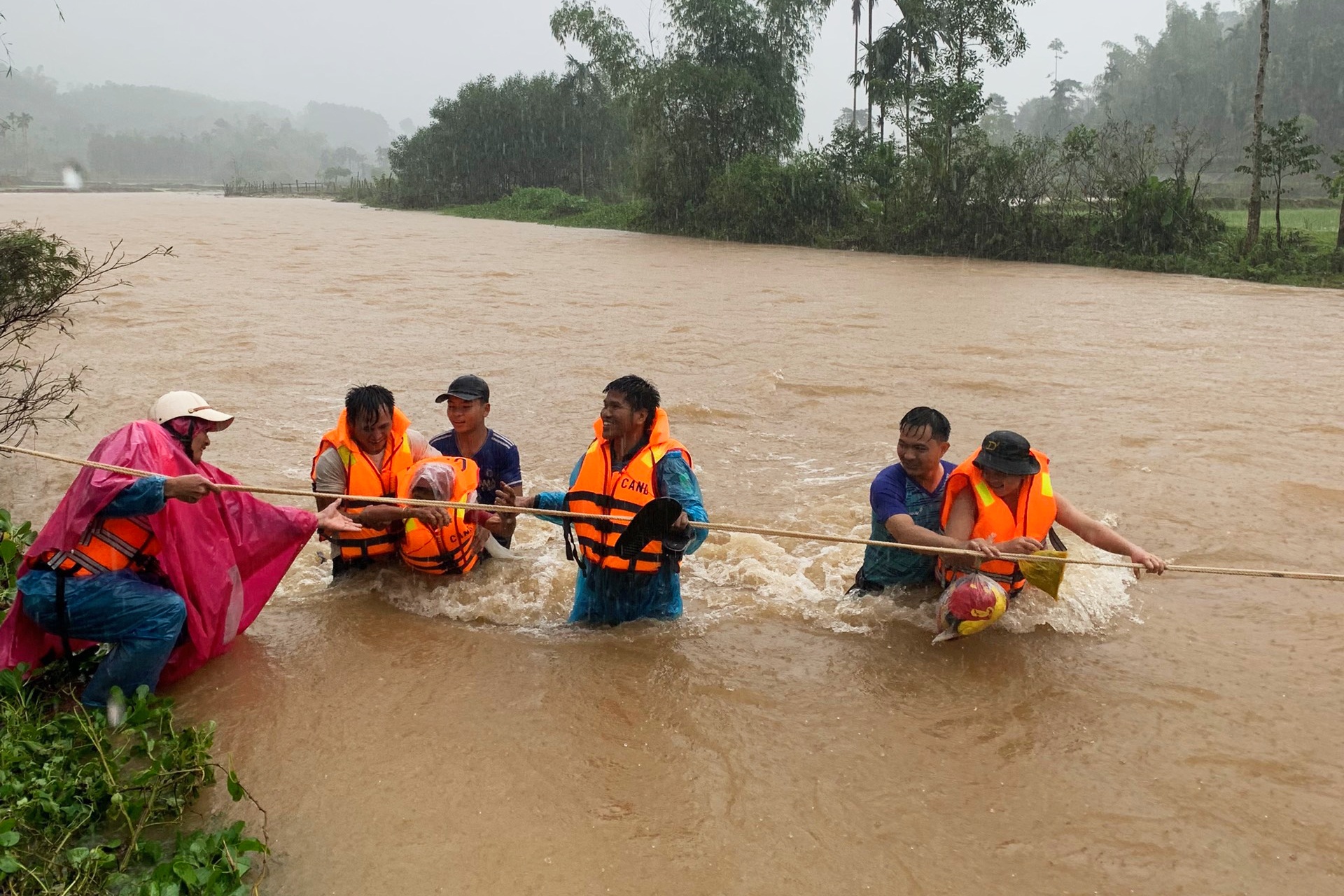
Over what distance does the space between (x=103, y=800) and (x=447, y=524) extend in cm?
210

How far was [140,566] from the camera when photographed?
392cm

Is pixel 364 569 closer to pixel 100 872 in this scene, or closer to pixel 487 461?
pixel 487 461

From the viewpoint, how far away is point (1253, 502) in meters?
7.32

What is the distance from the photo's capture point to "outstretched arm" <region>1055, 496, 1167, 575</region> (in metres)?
4.33

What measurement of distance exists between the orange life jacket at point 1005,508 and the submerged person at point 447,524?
7.29 feet

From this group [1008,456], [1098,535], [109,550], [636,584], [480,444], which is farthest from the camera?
[480,444]

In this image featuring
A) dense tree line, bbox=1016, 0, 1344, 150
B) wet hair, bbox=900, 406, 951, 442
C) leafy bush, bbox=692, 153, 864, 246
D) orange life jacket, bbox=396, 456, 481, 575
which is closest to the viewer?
wet hair, bbox=900, 406, 951, 442

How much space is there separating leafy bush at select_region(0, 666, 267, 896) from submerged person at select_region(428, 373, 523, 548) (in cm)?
204

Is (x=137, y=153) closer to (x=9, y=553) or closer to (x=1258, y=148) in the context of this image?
(x=1258, y=148)

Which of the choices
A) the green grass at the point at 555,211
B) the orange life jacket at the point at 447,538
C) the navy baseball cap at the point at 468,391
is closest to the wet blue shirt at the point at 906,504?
the orange life jacket at the point at 447,538

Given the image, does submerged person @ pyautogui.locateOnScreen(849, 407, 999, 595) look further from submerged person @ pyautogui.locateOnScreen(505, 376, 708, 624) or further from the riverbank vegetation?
the riverbank vegetation

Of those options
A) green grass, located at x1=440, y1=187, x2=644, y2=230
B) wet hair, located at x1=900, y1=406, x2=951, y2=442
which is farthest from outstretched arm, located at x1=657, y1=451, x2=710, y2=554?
green grass, located at x1=440, y1=187, x2=644, y2=230

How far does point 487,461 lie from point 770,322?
10.3 metres

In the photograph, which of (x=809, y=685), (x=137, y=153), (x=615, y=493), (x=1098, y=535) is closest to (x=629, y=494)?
(x=615, y=493)
